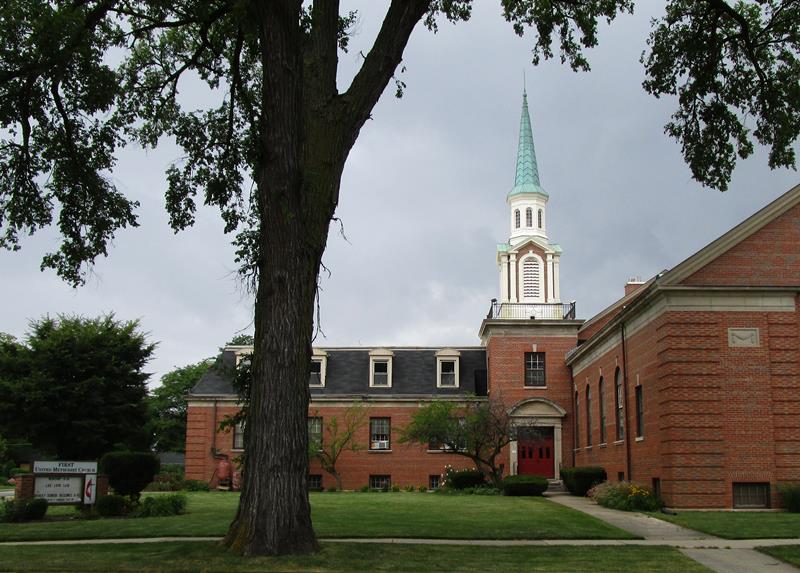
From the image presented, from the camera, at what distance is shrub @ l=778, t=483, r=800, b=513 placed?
2333cm

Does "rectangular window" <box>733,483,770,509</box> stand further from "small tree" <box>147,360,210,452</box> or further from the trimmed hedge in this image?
"small tree" <box>147,360,210,452</box>

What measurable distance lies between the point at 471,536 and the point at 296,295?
21.5 ft

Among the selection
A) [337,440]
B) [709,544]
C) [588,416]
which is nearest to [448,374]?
[337,440]

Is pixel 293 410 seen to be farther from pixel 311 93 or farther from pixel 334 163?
pixel 311 93

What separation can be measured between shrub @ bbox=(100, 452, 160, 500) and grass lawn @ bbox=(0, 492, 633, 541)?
1493mm

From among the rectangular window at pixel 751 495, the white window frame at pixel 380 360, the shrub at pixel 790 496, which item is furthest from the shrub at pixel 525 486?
the white window frame at pixel 380 360

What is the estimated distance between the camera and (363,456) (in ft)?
148

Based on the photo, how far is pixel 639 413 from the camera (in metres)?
29.2

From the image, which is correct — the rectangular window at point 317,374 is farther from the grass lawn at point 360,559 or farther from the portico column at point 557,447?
the grass lawn at point 360,559

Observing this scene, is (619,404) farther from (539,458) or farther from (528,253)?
(528,253)

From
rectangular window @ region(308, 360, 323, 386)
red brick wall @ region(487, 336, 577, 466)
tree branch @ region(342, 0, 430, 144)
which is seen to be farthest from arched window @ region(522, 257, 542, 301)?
tree branch @ region(342, 0, 430, 144)

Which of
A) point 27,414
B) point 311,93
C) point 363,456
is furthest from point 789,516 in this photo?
point 27,414

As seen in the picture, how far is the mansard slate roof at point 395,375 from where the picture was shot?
4625cm

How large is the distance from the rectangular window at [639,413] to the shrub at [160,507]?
48.9 ft
